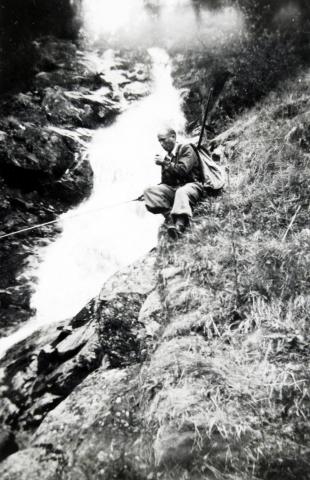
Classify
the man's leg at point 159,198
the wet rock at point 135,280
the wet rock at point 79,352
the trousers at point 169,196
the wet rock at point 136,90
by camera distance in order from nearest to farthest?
the wet rock at point 79,352, the wet rock at point 135,280, the trousers at point 169,196, the man's leg at point 159,198, the wet rock at point 136,90

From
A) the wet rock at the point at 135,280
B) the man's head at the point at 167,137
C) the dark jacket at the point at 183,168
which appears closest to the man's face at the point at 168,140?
the man's head at the point at 167,137

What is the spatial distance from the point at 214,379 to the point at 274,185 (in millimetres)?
2984

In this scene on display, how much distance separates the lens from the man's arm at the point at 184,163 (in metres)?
4.84

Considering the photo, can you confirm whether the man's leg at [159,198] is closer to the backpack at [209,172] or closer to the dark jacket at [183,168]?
the dark jacket at [183,168]

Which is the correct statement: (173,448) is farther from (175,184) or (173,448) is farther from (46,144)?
(46,144)

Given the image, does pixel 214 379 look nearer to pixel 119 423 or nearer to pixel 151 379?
pixel 151 379

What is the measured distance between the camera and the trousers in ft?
15.6

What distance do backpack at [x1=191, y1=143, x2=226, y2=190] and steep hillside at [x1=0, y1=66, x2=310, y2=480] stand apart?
0.73 ft

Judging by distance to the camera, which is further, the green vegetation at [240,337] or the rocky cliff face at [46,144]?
the rocky cliff face at [46,144]

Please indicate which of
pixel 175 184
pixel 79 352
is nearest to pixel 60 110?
pixel 175 184

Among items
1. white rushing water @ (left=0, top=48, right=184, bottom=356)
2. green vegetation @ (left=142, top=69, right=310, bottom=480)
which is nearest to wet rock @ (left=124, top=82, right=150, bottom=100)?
white rushing water @ (left=0, top=48, right=184, bottom=356)

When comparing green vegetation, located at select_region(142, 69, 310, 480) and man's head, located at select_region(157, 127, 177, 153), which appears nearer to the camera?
green vegetation, located at select_region(142, 69, 310, 480)

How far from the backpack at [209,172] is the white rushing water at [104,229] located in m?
0.82

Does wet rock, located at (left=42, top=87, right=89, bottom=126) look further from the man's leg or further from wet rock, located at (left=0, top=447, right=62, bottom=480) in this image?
wet rock, located at (left=0, top=447, right=62, bottom=480)
